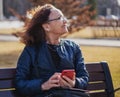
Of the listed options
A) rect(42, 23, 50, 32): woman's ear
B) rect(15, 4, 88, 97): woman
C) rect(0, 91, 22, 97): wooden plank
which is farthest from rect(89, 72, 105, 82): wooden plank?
rect(0, 91, 22, 97): wooden plank

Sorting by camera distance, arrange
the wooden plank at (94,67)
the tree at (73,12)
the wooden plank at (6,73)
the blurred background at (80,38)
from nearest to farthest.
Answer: the wooden plank at (6,73) < the wooden plank at (94,67) < the blurred background at (80,38) < the tree at (73,12)

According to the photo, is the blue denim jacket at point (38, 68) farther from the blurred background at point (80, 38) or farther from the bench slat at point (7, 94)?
the blurred background at point (80, 38)

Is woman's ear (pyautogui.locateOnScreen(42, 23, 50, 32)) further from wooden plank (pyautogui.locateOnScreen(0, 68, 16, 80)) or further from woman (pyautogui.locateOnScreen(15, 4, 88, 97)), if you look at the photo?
wooden plank (pyautogui.locateOnScreen(0, 68, 16, 80))

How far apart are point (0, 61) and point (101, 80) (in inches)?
344

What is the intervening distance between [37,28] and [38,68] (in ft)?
1.23

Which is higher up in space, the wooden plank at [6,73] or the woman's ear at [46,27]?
the woman's ear at [46,27]

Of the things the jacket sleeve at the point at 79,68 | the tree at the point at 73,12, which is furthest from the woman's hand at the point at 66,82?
the tree at the point at 73,12

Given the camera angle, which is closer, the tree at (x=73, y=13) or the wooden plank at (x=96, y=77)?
the wooden plank at (x=96, y=77)

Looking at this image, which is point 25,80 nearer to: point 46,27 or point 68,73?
point 68,73

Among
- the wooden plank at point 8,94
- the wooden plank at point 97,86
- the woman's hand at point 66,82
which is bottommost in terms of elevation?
the wooden plank at point 97,86

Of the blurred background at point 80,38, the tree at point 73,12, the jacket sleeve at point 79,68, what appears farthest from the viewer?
the tree at point 73,12

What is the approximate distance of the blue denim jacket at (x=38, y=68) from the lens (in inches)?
157

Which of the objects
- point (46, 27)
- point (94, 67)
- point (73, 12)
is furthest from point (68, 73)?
point (73, 12)

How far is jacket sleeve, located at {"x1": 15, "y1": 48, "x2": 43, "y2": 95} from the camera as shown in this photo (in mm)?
3974
